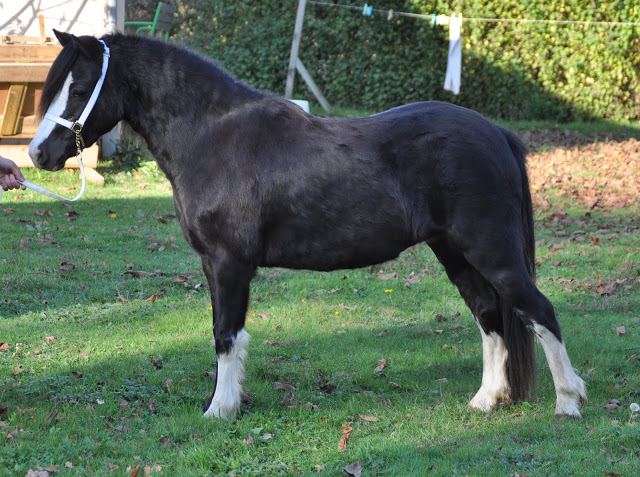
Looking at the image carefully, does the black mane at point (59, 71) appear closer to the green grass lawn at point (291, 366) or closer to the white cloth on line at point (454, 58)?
the green grass lawn at point (291, 366)

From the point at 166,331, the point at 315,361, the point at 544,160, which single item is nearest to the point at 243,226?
the point at 315,361

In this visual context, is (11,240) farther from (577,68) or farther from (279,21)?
(577,68)

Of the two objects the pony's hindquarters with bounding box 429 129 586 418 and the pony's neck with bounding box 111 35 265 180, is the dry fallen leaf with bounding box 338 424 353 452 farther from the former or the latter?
the pony's neck with bounding box 111 35 265 180

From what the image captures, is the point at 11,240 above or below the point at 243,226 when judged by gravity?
below

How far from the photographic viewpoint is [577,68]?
653 inches

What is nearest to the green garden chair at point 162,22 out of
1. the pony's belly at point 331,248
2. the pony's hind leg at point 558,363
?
the pony's belly at point 331,248

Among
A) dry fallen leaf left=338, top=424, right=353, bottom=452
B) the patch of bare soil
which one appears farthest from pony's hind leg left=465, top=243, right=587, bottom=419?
the patch of bare soil

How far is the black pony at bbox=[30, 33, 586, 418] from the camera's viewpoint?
4637 millimetres

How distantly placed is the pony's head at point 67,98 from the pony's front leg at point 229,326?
1.15 m

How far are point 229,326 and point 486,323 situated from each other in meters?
1.70

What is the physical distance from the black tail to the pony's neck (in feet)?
5.75

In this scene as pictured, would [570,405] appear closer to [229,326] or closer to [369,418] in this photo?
[369,418]

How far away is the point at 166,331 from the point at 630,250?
524 cm

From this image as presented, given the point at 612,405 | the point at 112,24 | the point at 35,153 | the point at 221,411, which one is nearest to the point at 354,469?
the point at 221,411
